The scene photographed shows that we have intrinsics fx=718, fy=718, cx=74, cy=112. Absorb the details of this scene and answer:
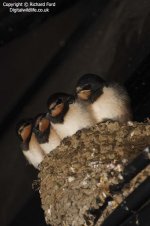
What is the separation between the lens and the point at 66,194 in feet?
15.2

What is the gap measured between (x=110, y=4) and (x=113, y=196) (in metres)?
3.04

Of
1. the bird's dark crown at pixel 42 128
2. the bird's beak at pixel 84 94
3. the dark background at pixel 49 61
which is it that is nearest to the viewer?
the bird's beak at pixel 84 94

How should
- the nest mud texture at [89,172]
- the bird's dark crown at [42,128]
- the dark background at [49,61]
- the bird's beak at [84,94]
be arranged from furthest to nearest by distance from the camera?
the dark background at [49,61] → the bird's dark crown at [42,128] → the bird's beak at [84,94] → the nest mud texture at [89,172]

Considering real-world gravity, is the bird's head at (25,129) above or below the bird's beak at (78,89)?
below

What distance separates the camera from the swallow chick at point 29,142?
5559 millimetres

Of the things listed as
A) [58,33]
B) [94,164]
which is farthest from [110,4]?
[94,164]

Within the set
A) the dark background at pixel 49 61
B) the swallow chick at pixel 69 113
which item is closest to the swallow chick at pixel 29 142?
the swallow chick at pixel 69 113

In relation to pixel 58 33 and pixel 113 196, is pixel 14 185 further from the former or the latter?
pixel 113 196

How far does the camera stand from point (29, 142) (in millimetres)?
5648

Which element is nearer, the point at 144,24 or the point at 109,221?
the point at 109,221

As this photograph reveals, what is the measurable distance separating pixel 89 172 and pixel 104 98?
0.79 m

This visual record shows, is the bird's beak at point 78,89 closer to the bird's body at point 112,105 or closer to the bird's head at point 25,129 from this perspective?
the bird's body at point 112,105

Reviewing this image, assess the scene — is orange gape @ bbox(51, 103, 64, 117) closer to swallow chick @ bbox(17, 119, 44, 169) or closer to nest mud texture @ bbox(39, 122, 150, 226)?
nest mud texture @ bbox(39, 122, 150, 226)

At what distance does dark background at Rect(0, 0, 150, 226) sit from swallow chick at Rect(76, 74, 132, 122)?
1129 mm
